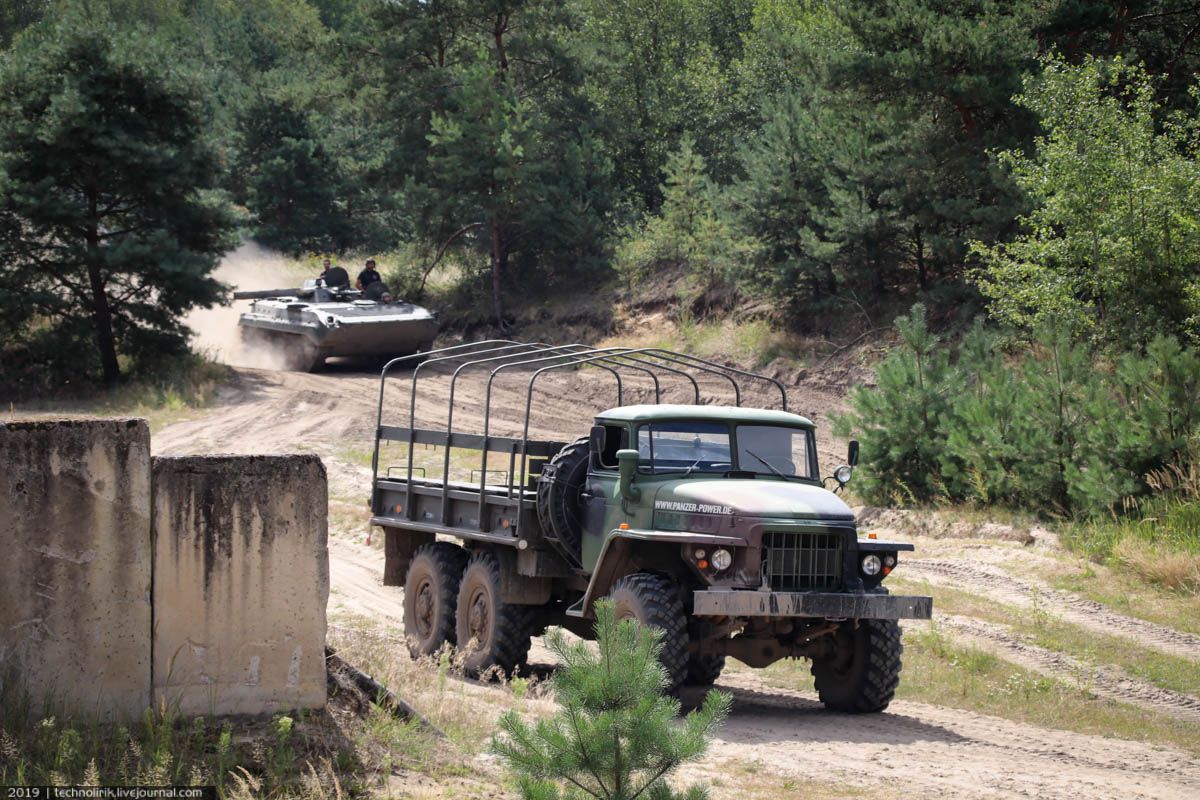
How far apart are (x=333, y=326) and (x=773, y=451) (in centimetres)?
1914

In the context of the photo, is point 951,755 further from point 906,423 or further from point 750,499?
point 906,423

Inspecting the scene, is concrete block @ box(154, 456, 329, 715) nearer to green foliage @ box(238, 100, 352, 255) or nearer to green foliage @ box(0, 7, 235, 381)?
green foliage @ box(0, 7, 235, 381)

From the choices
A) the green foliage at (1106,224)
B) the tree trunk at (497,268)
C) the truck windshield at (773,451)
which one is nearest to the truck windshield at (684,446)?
the truck windshield at (773,451)

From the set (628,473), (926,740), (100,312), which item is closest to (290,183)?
(100,312)

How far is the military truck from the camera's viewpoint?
32.6ft

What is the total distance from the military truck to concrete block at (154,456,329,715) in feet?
8.82

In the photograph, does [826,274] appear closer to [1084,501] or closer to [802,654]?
[1084,501]

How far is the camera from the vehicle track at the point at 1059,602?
42.7 ft

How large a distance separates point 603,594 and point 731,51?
4167cm

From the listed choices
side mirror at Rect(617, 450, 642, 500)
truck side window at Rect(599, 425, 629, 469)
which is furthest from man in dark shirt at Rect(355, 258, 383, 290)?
side mirror at Rect(617, 450, 642, 500)

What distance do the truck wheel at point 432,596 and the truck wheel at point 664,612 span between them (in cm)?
295

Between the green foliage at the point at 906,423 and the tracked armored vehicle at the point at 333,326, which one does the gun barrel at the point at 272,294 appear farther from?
the green foliage at the point at 906,423

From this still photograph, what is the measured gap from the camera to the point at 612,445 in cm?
1124

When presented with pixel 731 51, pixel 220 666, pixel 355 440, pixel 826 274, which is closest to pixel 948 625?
pixel 220 666
